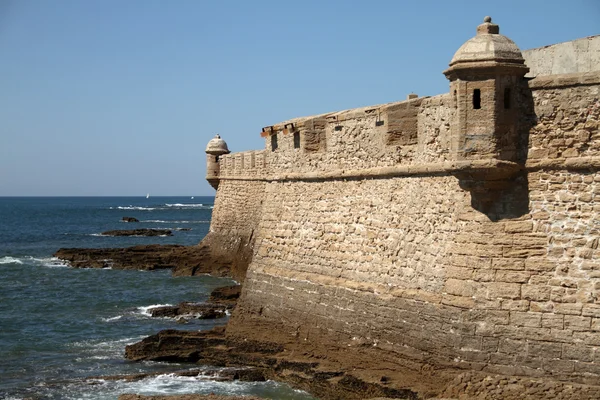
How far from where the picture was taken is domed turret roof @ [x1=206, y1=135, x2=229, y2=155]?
106 feet

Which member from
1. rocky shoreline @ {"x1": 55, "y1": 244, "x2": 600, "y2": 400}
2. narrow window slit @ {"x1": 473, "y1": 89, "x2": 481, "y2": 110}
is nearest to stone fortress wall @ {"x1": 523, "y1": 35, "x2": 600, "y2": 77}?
narrow window slit @ {"x1": 473, "y1": 89, "x2": 481, "y2": 110}

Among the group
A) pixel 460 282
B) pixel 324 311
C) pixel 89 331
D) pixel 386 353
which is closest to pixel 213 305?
pixel 89 331

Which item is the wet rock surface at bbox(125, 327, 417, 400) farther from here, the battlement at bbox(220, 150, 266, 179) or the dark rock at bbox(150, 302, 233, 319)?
the battlement at bbox(220, 150, 266, 179)

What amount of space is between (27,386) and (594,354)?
29.5ft

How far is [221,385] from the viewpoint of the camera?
13.2 m

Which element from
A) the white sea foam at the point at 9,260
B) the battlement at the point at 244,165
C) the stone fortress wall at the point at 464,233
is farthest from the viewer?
the white sea foam at the point at 9,260

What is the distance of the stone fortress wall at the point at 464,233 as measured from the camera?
1027cm

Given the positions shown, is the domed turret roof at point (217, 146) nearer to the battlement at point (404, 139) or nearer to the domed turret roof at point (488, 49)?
the battlement at point (404, 139)

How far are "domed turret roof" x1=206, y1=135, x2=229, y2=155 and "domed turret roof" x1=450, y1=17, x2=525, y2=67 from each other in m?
22.1

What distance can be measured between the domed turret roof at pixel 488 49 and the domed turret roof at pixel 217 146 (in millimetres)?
22078

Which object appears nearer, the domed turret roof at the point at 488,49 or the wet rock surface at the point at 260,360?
the domed turret roof at the point at 488,49

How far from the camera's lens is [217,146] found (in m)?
32.4

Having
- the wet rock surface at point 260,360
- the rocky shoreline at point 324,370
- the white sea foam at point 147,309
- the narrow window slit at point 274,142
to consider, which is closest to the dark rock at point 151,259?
the white sea foam at point 147,309

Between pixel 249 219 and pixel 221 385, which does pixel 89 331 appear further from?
pixel 249 219
